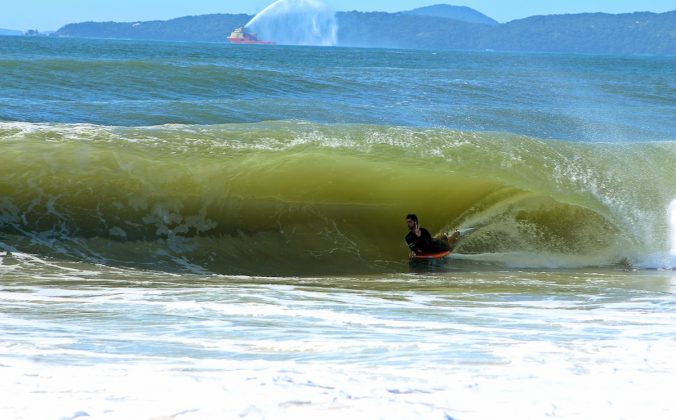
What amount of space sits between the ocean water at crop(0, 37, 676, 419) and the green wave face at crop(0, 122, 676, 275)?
1.7 inches

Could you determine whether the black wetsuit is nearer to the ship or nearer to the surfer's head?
the surfer's head

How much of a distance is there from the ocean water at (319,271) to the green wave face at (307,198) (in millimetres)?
43

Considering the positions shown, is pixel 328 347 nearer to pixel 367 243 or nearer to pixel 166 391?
pixel 166 391

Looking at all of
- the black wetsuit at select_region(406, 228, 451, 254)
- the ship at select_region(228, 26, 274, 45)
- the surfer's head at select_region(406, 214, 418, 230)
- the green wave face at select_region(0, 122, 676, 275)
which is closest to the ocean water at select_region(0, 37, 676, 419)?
the green wave face at select_region(0, 122, 676, 275)

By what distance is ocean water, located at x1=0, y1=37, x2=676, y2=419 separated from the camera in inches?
188

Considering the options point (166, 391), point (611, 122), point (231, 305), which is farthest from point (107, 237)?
point (611, 122)

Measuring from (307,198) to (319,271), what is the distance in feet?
8.23

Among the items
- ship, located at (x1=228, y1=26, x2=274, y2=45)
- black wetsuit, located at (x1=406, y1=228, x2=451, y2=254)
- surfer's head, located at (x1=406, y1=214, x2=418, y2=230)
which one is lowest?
black wetsuit, located at (x1=406, y1=228, x2=451, y2=254)

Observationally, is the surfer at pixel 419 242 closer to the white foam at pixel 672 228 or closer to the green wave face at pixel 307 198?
the green wave face at pixel 307 198

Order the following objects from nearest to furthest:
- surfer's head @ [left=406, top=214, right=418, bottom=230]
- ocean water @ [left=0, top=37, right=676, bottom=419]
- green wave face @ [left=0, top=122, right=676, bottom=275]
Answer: ocean water @ [left=0, top=37, right=676, bottom=419]
surfer's head @ [left=406, top=214, right=418, bottom=230]
green wave face @ [left=0, top=122, right=676, bottom=275]

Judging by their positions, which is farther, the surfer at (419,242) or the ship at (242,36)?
the ship at (242,36)

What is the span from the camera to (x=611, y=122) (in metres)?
28.9

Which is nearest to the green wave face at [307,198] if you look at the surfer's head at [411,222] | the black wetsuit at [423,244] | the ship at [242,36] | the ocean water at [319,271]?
the ocean water at [319,271]

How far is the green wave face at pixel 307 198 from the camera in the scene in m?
Answer: 12.0
